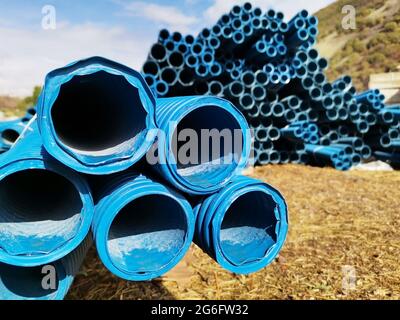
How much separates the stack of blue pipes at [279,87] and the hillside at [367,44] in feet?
48.9

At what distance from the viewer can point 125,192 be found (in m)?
1.53

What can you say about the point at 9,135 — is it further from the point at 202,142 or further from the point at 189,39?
the point at 202,142

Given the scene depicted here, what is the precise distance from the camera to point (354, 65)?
81.4ft

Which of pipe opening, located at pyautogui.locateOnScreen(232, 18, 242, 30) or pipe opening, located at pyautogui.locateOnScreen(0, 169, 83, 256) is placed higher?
pipe opening, located at pyautogui.locateOnScreen(232, 18, 242, 30)

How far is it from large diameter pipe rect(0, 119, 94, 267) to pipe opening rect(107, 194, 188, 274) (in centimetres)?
22

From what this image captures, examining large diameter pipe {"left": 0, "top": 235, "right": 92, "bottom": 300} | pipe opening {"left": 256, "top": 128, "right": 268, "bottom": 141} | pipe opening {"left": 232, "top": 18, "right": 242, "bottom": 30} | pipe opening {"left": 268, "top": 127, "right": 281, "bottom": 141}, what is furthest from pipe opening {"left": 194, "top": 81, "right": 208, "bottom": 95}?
large diameter pipe {"left": 0, "top": 235, "right": 92, "bottom": 300}

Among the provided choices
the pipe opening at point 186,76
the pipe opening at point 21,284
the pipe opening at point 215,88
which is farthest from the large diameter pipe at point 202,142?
the pipe opening at point 215,88

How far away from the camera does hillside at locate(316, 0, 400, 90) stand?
22844mm

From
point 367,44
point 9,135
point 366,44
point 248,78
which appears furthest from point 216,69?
point 366,44

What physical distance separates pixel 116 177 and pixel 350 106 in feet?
22.5

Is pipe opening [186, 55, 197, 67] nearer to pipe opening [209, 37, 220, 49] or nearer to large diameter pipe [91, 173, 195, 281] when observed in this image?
pipe opening [209, 37, 220, 49]

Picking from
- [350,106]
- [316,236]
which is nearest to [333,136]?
[350,106]

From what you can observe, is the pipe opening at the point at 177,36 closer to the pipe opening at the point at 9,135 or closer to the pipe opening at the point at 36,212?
the pipe opening at the point at 9,135
